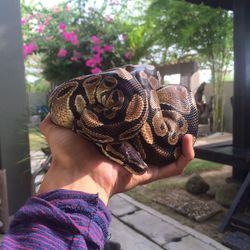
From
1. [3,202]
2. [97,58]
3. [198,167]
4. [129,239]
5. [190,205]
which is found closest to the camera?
[129,239]

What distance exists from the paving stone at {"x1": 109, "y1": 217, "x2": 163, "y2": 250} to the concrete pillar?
1.26m

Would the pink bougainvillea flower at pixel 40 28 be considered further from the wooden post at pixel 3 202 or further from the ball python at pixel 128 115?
the ball python at pixel 128 115

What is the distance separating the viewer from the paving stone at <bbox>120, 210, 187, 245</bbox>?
3564mm

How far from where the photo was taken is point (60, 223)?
1068mm

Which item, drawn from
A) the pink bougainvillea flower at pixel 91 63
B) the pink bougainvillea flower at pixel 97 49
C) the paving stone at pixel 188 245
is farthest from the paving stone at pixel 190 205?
the pink bougainvillea flower at pixel 97 49

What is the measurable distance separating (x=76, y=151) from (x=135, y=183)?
334mm

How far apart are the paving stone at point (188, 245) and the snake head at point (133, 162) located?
7.02 feet

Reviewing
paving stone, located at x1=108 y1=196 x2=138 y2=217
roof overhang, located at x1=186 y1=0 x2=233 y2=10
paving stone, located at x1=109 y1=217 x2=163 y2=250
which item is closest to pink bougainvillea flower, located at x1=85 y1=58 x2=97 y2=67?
roof overhang, located at x1=186 y1=0 x2=233 y2=10

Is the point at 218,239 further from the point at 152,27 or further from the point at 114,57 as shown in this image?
the point at 152,27

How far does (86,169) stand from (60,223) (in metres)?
0.40

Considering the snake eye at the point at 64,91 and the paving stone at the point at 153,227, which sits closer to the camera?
the snake eye at the point at 64,91

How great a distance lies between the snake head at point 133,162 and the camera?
1481 mm

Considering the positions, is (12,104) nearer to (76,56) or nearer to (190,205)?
(76,56)

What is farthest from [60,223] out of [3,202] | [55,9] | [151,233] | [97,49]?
[55,9]
